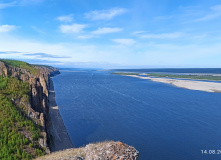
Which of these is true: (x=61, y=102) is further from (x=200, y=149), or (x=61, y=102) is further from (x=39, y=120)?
(x=200, y=149)

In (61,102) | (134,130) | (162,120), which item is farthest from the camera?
(61,102)

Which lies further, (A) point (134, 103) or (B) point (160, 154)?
(A) point (134, 103)

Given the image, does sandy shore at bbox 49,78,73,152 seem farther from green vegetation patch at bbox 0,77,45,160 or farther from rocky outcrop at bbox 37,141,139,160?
rocky outcrop at bbox 37,141,139,160

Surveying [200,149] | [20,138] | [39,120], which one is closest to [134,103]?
[200,149]

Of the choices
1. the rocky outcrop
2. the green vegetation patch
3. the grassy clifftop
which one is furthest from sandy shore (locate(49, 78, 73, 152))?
the rocky outcrop

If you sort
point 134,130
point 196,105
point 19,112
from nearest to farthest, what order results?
point 19,112 < point 134,130 < point 196,105
